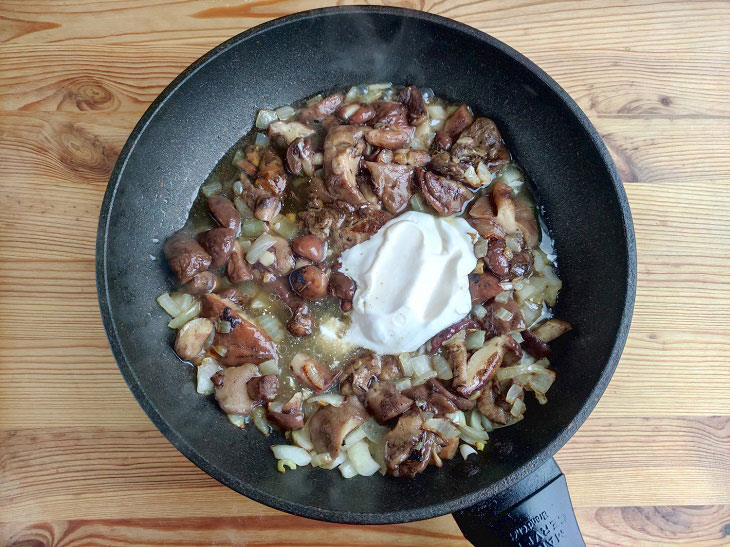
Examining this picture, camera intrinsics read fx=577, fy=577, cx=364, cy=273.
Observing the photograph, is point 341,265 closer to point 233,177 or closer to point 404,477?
point 233,177

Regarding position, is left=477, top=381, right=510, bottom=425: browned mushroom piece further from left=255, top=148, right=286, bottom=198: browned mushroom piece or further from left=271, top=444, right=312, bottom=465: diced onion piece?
left=255, top=148, right=286, bottom=198: browned mushroom piece

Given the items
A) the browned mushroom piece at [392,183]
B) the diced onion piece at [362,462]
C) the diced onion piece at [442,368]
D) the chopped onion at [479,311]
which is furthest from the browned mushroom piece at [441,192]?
the diced onion piece at [362,462]

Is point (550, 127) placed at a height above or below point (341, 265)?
above

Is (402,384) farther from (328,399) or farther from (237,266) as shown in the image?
(237,266)

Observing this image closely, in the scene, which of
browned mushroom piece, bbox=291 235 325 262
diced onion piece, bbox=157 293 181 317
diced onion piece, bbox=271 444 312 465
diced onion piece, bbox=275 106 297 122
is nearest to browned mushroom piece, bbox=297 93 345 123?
diced onion piece, bbox=275 106 297 122

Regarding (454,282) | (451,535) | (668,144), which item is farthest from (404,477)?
(668,144)

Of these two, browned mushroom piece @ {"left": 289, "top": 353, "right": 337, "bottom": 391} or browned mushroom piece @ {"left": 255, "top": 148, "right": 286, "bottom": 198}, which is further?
browned mushroom piece @ {"left": 255, "top": 148, "right": 286, "bottom": 198}
